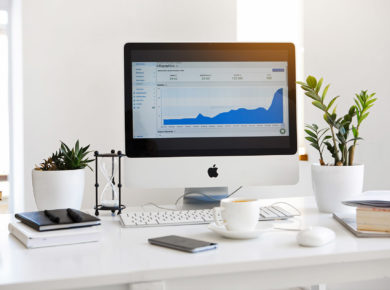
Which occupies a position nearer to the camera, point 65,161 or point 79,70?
point 65,161

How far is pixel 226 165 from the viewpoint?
1533 mm

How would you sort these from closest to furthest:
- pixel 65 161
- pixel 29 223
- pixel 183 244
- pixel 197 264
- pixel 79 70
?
pixel 197 264 < pixel 183 244 < pixel 29 223 < pixel 65 161 < pixel 79 70

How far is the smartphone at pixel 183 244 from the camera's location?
948 millimetres

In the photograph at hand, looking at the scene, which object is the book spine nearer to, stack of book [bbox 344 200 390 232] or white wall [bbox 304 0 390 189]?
stack of book [bbox 344 200 390 232]

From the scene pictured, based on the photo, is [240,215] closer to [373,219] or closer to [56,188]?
[373,219]

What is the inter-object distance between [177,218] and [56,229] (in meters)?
0.35

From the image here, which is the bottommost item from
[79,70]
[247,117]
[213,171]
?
[213,171]

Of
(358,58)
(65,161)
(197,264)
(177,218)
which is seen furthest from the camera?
(358,58)

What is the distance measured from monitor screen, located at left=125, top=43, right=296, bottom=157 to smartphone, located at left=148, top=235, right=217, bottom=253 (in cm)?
52

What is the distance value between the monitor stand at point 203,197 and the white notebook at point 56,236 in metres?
0.54

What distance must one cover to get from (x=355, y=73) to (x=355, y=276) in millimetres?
1647

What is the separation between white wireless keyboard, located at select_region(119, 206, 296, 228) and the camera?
4.01 ft

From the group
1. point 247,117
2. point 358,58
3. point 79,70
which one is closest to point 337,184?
point 247,117

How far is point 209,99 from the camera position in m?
1.54
